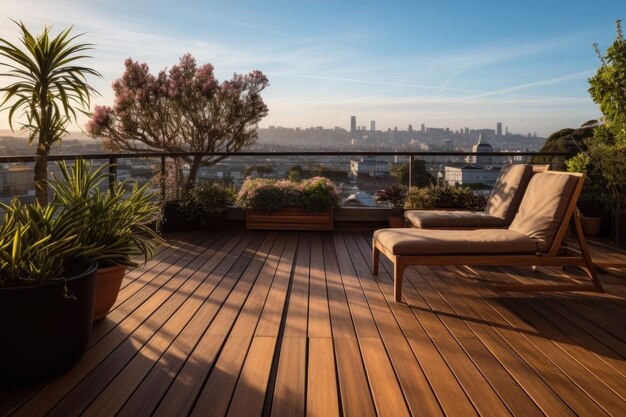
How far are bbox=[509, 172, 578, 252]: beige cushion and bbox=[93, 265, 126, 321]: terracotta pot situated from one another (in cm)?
293

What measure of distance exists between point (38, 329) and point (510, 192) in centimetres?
400

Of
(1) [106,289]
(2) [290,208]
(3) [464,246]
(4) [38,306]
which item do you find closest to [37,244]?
(4) [38,306]

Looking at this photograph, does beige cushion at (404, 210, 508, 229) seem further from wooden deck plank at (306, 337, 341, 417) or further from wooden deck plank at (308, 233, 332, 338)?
wooden deck plank at (306, 337, 341, 417)

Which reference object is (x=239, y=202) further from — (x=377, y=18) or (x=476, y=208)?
(x=377, y=18)

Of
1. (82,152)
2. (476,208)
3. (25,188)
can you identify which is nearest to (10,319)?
(25,188)

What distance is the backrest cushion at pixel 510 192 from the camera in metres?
4.34

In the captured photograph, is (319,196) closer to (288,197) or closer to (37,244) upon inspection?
(288,197)

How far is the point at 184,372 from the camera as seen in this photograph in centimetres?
215

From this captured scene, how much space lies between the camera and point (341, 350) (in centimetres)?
242

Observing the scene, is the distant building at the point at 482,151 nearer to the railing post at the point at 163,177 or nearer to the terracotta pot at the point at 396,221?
the terracotta pot at the point at 396,221

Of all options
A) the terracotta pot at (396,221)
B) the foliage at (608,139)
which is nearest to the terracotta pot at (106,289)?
the terracotta pot at (396,221)

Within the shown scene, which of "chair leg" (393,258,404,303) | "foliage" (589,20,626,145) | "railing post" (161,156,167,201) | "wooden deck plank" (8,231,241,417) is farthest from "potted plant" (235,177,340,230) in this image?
"foliage" (589,20,626,145)

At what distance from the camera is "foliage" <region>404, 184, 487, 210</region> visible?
5.99m

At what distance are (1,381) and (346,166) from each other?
213 inches
